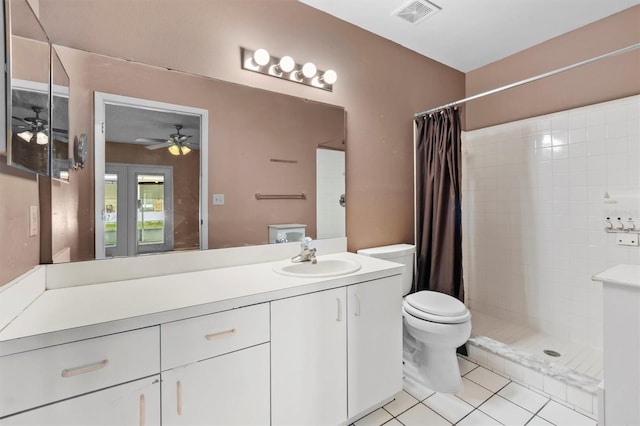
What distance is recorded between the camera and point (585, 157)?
2166mm

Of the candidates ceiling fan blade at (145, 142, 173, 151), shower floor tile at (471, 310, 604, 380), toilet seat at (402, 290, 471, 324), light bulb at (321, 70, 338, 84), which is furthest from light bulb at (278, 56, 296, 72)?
shower floor tile at (471, 310, 604, 380)

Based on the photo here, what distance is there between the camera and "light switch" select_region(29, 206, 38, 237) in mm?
1135

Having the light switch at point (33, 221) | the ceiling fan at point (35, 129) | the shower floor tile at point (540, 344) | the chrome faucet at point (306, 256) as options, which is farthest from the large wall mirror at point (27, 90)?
the shower floor tile at point (540, 344)

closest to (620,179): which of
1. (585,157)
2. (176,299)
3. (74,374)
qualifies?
(585,157)

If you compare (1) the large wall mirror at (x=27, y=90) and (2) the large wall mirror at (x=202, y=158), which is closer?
(1) the large wall mirror at (x=27, y=90)

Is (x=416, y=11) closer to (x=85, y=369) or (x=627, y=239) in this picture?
(x=627, y=239)

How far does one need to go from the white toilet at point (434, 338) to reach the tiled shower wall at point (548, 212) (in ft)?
3.41

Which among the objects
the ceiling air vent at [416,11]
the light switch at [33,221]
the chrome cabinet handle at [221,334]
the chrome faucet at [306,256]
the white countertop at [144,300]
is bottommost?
the chrome cabinet handle at [221,334]

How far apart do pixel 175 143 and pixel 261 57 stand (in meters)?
0.74

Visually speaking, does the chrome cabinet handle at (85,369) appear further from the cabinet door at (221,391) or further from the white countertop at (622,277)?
the white countertop at (622,277)

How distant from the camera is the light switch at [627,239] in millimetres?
1944

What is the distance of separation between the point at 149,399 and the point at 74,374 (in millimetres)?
239

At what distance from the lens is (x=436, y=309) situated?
1.80 metres

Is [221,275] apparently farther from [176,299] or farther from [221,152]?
[221,152]
